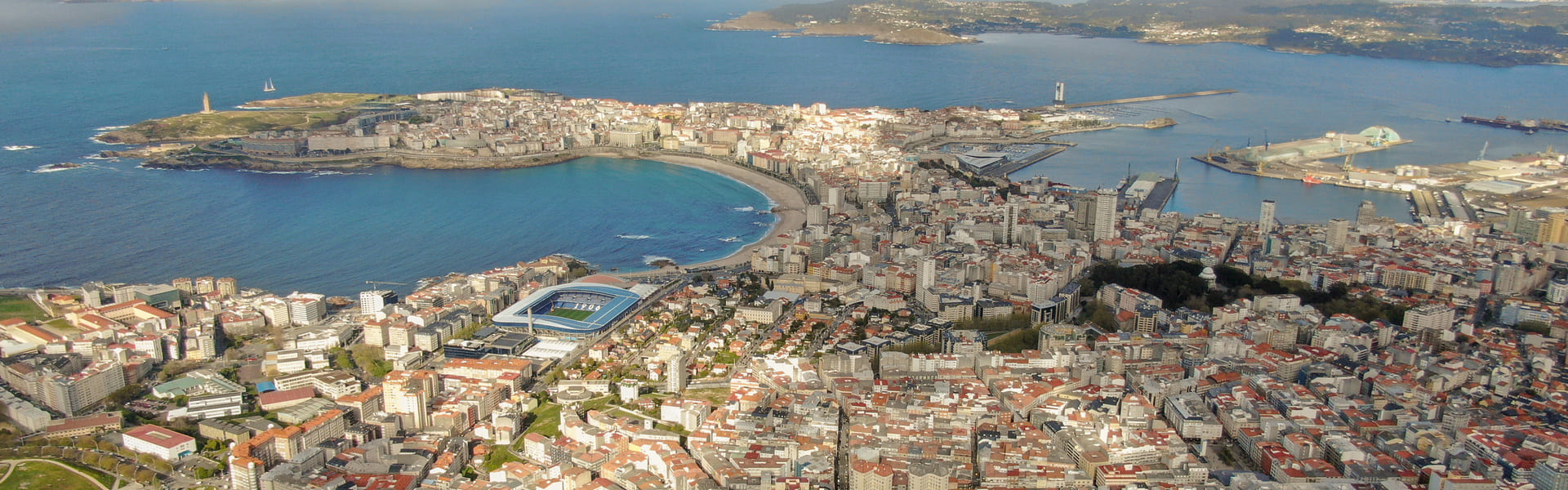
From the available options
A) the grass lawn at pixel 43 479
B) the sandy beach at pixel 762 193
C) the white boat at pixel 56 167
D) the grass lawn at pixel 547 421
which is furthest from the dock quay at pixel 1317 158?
the white boat at pixel 56 167

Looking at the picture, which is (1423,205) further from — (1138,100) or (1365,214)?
(1138,100)

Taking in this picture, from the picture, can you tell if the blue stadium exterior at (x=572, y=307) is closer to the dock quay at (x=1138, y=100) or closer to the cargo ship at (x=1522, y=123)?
the dock quay at (x=1138, y=100)

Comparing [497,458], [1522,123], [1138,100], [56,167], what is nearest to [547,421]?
[497,458]

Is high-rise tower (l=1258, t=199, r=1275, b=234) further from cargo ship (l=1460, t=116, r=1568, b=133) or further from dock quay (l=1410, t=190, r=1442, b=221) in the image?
cargo ship (l=1460, t=116, r=1568, b=133)

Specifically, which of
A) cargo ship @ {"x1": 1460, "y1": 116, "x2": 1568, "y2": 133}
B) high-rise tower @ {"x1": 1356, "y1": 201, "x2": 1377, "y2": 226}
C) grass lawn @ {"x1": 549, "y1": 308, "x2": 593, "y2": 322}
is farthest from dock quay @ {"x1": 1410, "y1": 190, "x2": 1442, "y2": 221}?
grass lawn @ {"x1": 549, "y1": 308, "x2": 593, "y2": 322}

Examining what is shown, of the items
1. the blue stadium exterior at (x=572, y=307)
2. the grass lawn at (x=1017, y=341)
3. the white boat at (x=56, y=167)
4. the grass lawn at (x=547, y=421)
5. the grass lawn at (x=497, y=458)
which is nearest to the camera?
the grass lawn at (x=497, y=458)

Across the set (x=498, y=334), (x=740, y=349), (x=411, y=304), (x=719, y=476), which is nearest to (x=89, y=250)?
(x=411, y=304)

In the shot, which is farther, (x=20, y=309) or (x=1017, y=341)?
(x=20, y=309)

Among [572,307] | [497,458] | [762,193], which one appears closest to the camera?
[497,458]
